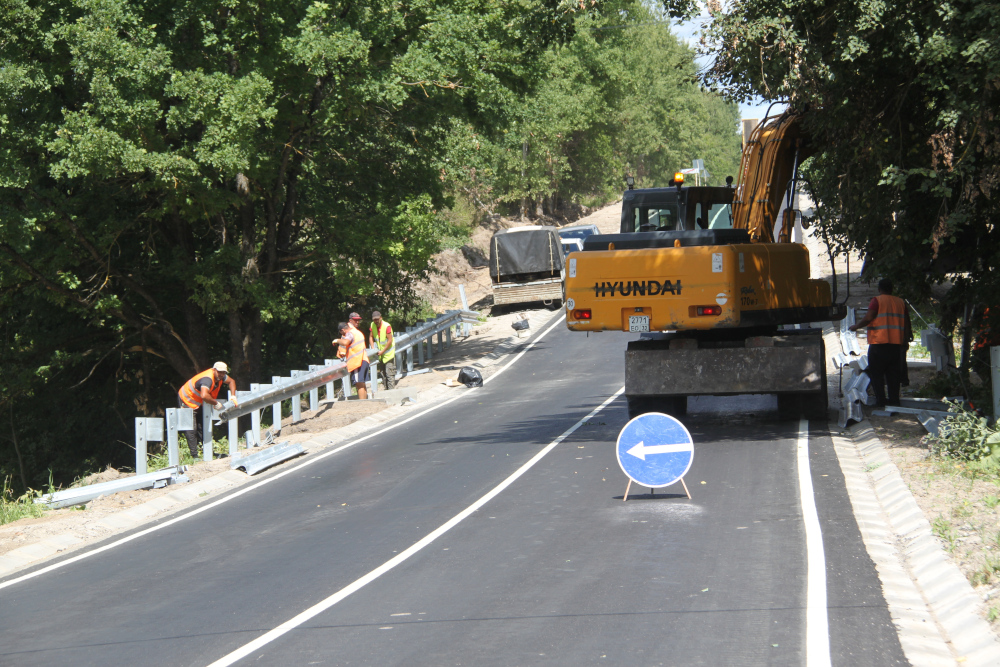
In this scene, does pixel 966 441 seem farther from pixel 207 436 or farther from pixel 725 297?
pixel 207 436

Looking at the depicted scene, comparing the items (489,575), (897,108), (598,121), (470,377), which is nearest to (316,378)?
(470,377)

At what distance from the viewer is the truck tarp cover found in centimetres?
3531

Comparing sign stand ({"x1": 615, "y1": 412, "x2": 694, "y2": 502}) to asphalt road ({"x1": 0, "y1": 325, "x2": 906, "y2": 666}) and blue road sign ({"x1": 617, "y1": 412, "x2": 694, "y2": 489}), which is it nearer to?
blue road sign ({"x1": 617, "y1": 412, "x2": 694, "y2": 489})

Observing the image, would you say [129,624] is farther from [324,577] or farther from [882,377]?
[882,377]

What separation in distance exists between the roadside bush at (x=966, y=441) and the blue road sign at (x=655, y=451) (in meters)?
2.94

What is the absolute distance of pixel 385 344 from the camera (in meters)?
21.5

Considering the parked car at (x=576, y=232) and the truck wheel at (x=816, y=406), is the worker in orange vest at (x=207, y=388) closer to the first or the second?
the truck wheel at (x=816, y=406)

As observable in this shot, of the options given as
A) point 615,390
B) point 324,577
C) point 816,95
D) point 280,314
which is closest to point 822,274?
point 615,390

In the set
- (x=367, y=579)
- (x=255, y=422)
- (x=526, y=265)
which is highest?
(x=526, y=265)

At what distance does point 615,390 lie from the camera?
64.3 ft

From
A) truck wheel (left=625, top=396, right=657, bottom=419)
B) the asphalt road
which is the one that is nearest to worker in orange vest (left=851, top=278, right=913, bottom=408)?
the asphalt road

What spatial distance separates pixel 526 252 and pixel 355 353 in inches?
631

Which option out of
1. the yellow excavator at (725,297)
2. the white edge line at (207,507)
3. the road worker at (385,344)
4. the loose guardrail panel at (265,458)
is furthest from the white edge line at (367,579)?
the road worker at (385,344)

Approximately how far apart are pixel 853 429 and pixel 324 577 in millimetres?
8254
